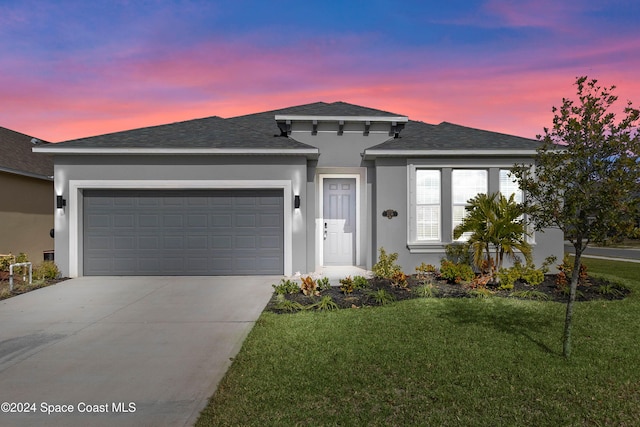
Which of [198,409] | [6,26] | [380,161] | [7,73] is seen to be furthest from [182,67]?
[198,409]

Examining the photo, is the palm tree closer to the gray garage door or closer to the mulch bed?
the mulch bed

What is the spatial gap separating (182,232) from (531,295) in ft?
27.6

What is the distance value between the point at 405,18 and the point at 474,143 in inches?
150

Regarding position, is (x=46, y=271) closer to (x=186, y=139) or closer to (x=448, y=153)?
(x=186, y=139)

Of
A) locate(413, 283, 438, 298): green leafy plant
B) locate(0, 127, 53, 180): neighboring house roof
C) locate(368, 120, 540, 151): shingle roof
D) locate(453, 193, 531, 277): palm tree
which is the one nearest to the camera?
locate(413, 283, 438, 298): green leafy plant

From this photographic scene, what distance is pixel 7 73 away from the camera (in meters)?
10.6

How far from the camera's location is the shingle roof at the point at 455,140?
32.9 feet

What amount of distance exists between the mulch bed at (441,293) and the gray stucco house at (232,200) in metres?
1.69

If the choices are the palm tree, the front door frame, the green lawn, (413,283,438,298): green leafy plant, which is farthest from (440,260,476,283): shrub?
the front door frame

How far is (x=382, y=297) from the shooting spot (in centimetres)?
711

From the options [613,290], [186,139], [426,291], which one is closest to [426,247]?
[426,291]

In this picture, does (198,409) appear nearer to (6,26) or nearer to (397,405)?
(397,405)

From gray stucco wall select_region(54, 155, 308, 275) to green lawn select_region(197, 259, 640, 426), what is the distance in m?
3.96

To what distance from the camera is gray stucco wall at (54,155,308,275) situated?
9836mm
